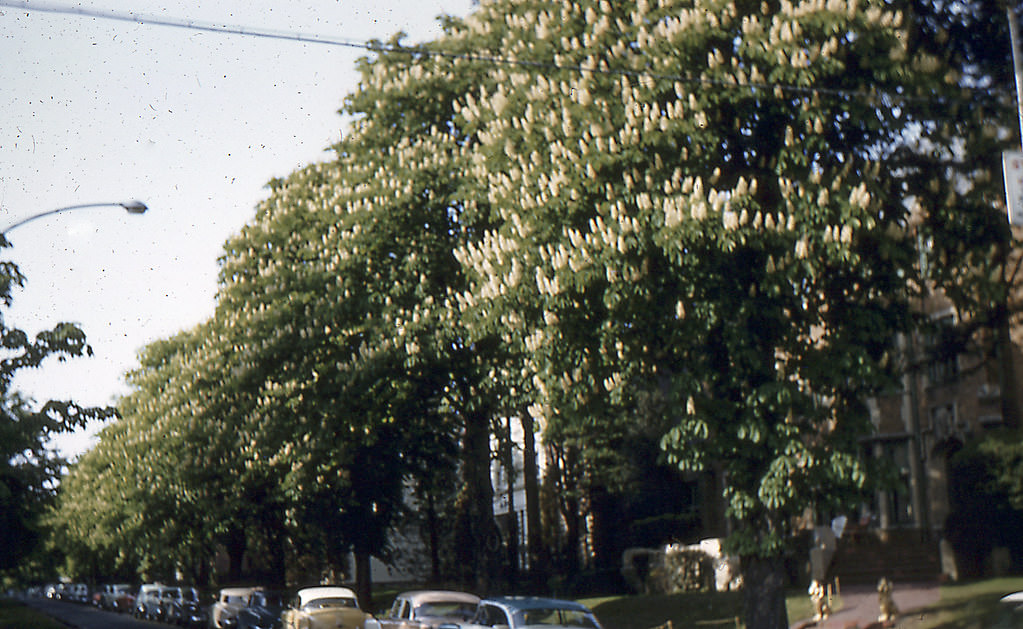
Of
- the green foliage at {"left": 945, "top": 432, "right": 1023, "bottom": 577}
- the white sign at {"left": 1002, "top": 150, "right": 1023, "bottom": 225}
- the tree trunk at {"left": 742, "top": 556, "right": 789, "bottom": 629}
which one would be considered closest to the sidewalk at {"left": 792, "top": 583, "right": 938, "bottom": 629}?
the green foliage at {"left": 945, "top": 432, "right": 1023, "bottom": 577}

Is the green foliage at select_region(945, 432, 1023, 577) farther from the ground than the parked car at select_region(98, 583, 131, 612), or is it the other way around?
the green foliage at select_region(945, 432, 1023, 577)

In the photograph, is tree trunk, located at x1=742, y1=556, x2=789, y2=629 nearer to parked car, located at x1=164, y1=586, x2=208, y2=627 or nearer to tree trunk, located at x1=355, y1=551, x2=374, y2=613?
tree trunk, located at x1=355, y1=551, x2=374, y2=613

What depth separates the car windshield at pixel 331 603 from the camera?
27.4 metres

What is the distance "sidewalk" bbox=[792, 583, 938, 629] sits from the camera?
23.8 m

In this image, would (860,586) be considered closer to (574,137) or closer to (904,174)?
(904,174)

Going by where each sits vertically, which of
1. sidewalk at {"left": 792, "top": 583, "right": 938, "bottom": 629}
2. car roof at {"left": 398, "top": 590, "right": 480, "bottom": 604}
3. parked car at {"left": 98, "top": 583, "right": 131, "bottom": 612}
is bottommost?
parked car at {"left": 98, "top": 583, "right": 131, "bottom": 612}

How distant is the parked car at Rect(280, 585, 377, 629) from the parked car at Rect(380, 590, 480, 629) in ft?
15.0

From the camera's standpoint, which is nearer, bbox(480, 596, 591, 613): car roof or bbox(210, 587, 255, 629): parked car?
bbox(480, 596, 591, 613): car roof

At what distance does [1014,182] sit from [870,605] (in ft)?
54.9

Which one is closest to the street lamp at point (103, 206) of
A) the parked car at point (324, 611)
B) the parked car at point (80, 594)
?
the parked car at point (324, 611)

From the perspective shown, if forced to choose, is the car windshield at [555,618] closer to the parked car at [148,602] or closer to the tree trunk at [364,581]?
the tree trunk at [364,581]

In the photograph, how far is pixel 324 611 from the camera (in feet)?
87.8

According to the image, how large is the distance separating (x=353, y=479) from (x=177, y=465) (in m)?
6.28

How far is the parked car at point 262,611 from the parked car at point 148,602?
71.2ft
